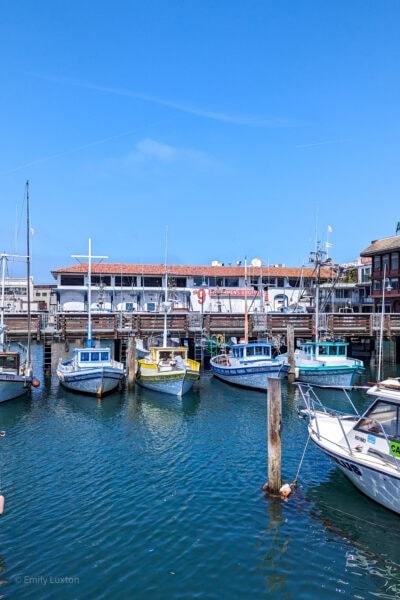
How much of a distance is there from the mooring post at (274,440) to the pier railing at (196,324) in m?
23.9

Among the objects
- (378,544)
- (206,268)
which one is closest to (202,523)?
(378,544)

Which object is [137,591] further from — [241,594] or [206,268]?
[206,268]

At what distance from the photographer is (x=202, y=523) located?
1277 cm

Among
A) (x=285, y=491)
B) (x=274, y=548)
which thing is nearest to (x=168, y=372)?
(x=285, y=491)

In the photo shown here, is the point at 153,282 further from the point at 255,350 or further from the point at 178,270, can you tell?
the point at 255,350

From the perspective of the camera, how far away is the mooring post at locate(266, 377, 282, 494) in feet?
46.6

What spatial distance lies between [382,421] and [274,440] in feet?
10.5

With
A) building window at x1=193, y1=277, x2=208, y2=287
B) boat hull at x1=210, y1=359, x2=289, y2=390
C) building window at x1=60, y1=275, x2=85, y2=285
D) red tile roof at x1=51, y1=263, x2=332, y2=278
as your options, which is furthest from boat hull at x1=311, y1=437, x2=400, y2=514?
building window at x1=60, y1=275, x2=85, y2=285

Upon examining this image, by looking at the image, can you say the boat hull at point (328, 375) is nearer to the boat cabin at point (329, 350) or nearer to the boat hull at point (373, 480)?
the boat cabin at point (329, 350)

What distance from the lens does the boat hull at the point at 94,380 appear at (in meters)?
28.9

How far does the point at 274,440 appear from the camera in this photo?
561 inches

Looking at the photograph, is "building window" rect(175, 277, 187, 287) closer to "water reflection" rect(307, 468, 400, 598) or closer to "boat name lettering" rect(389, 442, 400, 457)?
"water reflection" rect(307, 468, 400, 598)

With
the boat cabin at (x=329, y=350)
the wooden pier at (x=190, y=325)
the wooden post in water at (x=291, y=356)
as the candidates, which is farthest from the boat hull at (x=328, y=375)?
the wooden pier at (x=190, y=325)

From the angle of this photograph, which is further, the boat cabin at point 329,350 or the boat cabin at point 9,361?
the boat cabin at point 329,350
